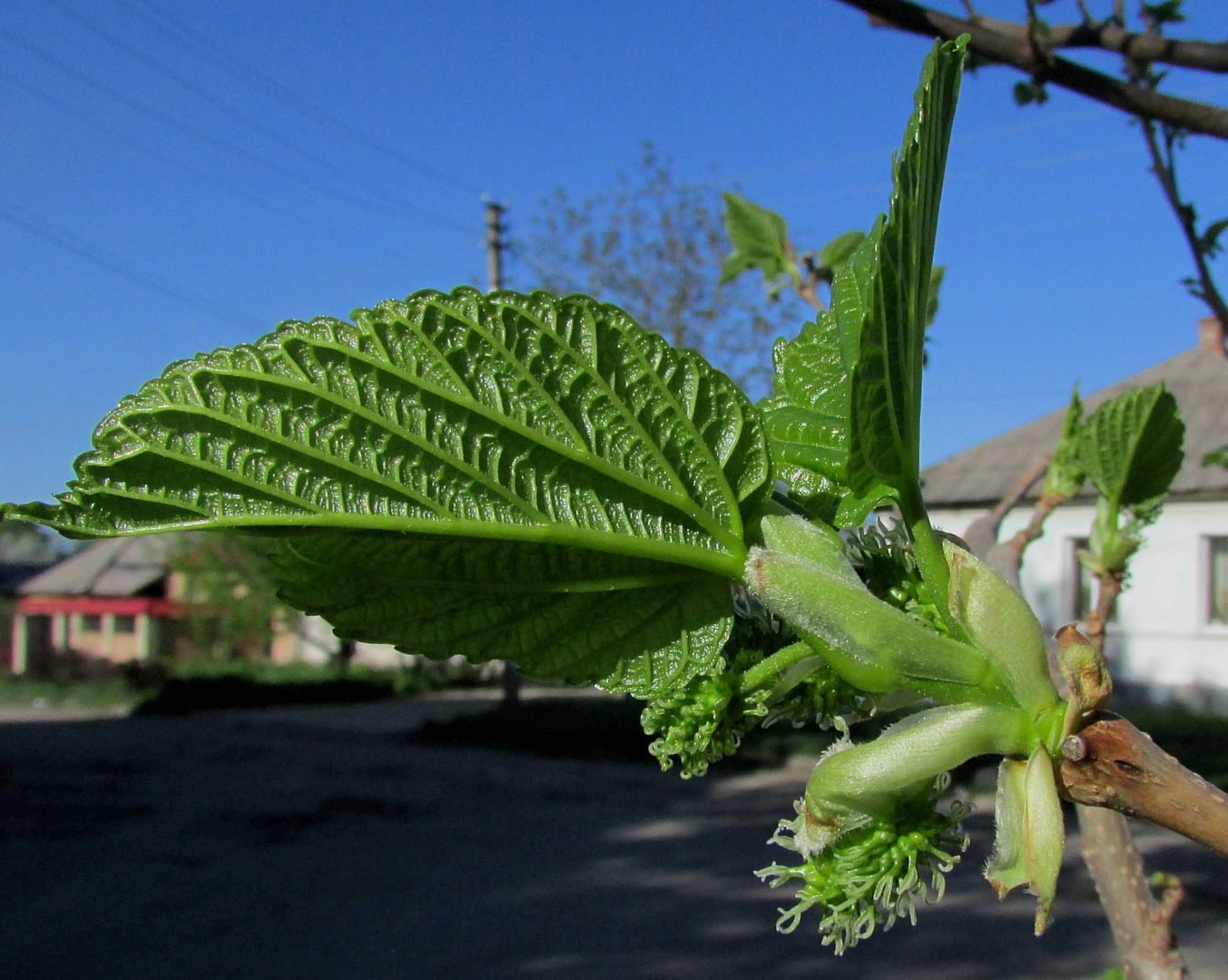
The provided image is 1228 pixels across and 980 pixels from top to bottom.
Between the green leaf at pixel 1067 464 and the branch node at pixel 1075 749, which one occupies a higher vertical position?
the green leaf at pixel 1067 464

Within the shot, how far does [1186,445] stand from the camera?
1395cm

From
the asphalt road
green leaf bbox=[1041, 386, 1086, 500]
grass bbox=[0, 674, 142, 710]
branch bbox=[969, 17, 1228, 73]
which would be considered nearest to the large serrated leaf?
green leaf bbox=[1041, 386, 1086, 500]

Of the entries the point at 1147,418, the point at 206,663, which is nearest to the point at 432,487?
the point at 1147,418

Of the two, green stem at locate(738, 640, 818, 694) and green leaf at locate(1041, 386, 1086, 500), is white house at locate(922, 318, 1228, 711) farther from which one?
green stem at locate(738, 640, 818, 694)

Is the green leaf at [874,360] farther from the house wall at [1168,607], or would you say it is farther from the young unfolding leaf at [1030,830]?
the house wall at [1168,607]

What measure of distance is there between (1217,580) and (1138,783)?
15095 mm

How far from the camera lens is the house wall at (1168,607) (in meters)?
13.5

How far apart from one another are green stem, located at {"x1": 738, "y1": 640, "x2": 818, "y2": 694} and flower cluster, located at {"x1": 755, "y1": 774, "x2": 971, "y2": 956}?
0.07 meters

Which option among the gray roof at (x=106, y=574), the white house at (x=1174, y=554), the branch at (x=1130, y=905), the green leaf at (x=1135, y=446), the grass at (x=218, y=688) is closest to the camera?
the branch at (x=1130, y=905)

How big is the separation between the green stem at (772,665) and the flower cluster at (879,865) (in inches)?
2.7

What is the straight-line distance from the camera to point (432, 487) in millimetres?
542

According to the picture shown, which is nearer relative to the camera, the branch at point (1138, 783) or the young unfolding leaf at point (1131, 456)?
the branch at point (1138, 783)

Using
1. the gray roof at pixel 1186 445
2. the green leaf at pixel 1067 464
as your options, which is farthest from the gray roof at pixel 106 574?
the green leaf at pixel 1067 464

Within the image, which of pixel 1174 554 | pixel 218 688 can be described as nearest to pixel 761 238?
pixel 1174 554
